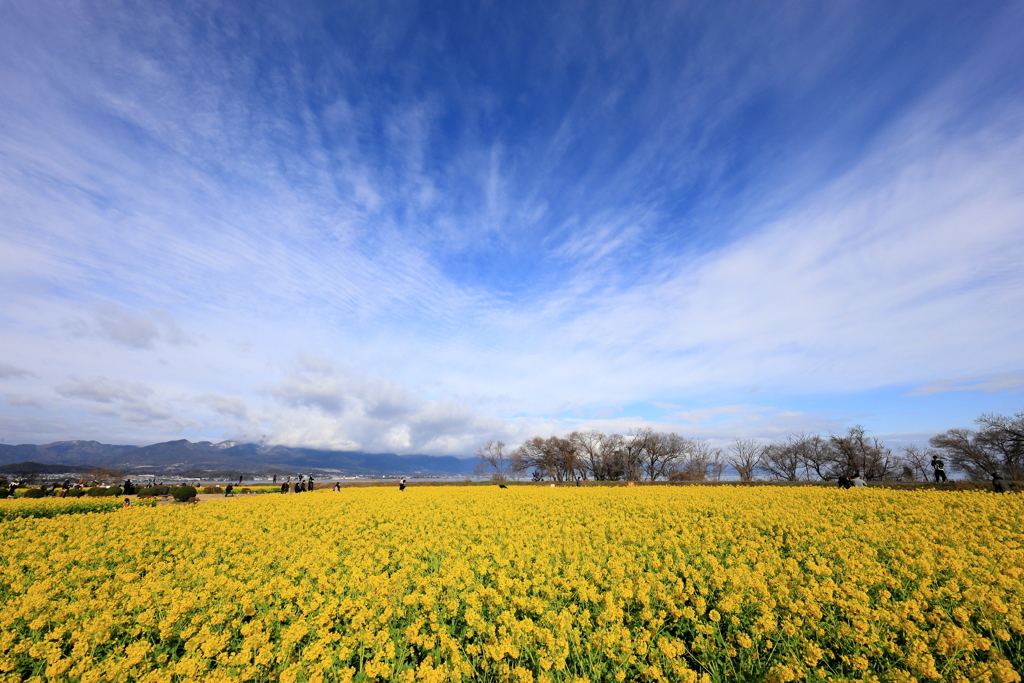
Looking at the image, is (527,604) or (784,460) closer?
(527,604)

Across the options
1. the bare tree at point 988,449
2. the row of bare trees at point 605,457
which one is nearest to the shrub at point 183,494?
the row of bare trees at point 605,457

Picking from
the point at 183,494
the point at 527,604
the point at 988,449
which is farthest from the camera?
the point at 988,449

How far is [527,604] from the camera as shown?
20.3 feet

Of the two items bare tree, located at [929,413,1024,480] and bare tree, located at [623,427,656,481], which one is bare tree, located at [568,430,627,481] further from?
bare tree, located at [929,413,1024,480]

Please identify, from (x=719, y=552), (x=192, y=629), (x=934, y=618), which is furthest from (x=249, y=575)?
(x=934, y=618)

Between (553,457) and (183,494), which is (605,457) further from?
(183,494)

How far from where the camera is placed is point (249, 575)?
8039mm

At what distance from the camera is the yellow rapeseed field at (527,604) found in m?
4.89

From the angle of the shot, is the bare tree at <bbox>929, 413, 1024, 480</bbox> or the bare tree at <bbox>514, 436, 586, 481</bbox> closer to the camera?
the bare tree at <bbox>929, 413, 1024, 480</bbox>

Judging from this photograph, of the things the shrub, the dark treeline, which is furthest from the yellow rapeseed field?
the dark treeline

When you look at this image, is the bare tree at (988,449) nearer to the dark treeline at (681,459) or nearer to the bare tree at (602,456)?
the dark treeline at (681,459)

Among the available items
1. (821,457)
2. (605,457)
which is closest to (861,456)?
(821,457)

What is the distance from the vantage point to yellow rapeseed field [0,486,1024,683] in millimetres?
4891

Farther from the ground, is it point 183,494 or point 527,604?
point 527,604
